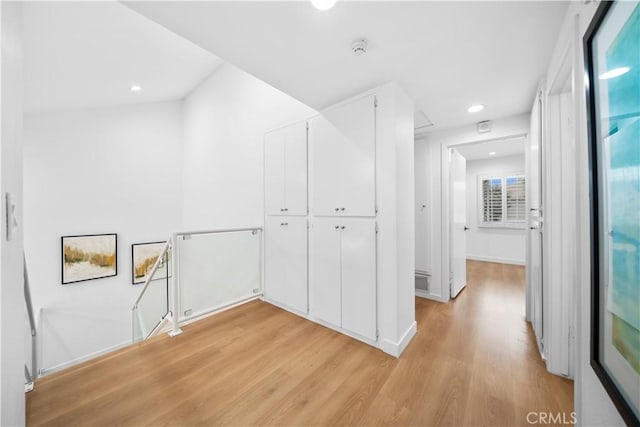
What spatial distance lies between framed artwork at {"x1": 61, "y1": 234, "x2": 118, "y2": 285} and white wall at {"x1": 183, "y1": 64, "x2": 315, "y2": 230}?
52.6 inches

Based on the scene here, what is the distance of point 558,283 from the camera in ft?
5.34

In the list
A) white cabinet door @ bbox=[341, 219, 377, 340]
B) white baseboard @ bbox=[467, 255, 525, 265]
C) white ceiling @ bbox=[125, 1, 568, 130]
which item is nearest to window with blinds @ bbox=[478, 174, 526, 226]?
white baseboard @ bbox=[467, 255, 525, 265]

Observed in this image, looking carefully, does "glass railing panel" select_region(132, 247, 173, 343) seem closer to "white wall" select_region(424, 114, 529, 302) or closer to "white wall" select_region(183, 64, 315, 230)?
"white wall" select_region(183, 64, 315, 230)

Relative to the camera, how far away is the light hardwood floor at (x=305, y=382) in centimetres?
140

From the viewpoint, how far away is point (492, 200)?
18.3 ft

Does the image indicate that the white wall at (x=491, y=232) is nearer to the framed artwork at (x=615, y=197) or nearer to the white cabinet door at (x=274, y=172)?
the white cabinet door at (x=274, y=172)

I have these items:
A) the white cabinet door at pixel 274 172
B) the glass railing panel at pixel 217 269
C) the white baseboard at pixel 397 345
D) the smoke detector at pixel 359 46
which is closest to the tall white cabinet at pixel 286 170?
the white cabinet door at pixel 274 172

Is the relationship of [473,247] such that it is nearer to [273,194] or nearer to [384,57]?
[273,194]

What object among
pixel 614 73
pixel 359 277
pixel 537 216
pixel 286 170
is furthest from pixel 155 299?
pixel 537 216

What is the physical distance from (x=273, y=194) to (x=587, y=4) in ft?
8.96

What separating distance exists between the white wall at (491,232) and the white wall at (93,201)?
673 cm

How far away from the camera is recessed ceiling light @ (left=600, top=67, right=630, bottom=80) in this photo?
661 millimetres

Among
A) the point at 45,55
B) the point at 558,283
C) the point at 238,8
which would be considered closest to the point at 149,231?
the point at 45,55

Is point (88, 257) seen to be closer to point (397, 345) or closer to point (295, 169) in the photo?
point (295, 169)
